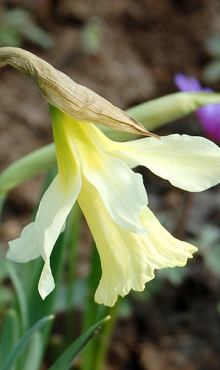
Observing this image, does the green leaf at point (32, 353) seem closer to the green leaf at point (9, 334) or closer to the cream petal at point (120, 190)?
the green leaf at point (9, 334)

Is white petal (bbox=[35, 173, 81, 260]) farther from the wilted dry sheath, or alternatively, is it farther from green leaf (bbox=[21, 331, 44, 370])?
green leaf (bbox=[21, 331, 44, 370])

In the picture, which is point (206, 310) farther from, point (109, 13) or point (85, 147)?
point (109, 13)

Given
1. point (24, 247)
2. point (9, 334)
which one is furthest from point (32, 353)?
point (24, 247)

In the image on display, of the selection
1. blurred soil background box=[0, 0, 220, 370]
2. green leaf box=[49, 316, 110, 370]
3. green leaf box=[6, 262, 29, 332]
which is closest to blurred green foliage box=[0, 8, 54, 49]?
blurred soil background box=[0, 0, 220, 370]

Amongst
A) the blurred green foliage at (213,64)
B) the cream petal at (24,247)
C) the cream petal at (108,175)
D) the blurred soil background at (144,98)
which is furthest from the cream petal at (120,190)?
the blurred green foliage at (213,64)

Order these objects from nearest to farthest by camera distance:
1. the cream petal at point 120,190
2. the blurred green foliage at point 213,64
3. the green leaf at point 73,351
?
the cream petal at point 120,190 < the green leaf at point 73,351 < the blurred green foliage at point 213,64

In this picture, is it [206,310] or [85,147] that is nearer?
[85,147]

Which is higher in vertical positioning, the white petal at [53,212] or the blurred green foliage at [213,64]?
the white petal at [53,212]

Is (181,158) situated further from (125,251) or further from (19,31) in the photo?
(19,31)

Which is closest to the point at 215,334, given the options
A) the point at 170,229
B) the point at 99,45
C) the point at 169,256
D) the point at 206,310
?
the point at 206,310
